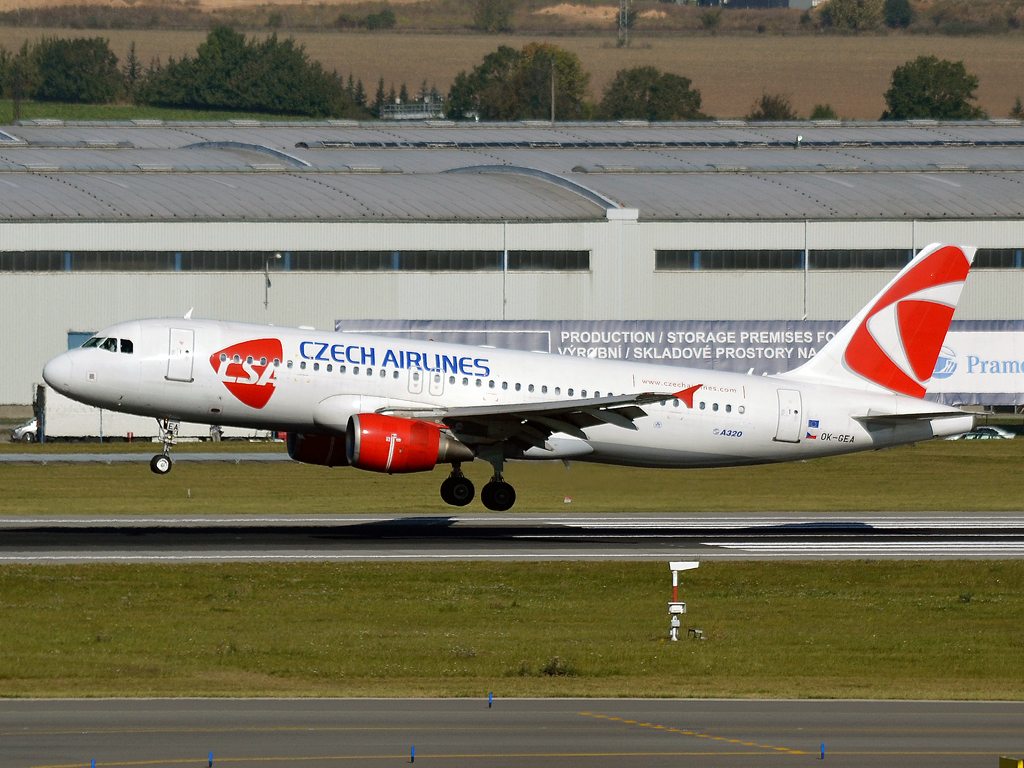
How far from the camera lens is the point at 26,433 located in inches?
3342

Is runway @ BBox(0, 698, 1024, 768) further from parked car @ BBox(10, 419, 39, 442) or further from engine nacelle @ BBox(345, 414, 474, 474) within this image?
parked car @ BBox(10, 419, 39, 442)

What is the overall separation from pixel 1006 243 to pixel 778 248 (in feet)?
48.6

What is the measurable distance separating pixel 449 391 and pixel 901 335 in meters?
15.6

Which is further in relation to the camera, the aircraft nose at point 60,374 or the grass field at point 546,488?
the grass field at point 546,488

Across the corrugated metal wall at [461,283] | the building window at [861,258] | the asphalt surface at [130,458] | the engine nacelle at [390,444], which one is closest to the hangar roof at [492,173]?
the corrugated metal wall at [461,283]

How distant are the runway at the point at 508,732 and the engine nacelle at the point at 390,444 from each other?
18354mm

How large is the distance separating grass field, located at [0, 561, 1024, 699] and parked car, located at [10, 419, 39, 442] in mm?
48072

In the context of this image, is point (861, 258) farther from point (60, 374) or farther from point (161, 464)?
point (60, 374)

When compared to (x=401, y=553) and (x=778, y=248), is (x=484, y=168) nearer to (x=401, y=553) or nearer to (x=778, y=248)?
(x=778, y=248)

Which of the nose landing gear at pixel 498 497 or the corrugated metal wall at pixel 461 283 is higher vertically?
the corrugated metal wall at pixel 461 283

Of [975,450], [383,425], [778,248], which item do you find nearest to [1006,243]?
[778,248]

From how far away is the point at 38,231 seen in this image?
88.4m

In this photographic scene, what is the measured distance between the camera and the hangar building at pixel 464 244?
3497 inches

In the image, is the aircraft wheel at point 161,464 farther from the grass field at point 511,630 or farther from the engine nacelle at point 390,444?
the grass field at point 511,630
